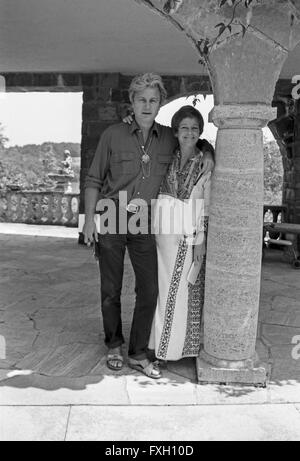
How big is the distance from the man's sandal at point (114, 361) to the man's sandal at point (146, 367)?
0.21 feet

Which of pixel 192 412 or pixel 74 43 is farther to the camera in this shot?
pixel 74 43

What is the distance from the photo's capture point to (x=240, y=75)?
267cm

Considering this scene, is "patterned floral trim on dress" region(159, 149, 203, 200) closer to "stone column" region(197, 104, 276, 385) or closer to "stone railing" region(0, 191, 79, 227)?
"stone column" region(197, 104, 276, 385)

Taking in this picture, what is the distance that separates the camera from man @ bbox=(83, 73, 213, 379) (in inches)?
112

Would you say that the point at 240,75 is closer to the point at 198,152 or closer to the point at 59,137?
the point at 198,152

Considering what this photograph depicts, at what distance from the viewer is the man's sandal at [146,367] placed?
9.67 ft

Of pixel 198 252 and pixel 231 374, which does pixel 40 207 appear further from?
pixel 231 374

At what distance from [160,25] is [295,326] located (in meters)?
3.21

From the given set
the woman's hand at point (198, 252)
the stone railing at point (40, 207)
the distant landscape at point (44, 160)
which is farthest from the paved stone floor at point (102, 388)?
the distant landscape at point (44, 160)

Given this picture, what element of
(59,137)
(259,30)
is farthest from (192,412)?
(59,137)

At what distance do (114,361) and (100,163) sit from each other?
122cm

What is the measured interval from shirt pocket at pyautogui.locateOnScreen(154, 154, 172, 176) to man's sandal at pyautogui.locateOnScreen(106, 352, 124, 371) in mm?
1166

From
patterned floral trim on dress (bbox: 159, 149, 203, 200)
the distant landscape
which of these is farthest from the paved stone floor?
the distant landscape

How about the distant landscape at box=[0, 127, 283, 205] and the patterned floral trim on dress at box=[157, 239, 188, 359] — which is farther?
the distant landscape at box=[0, 127, 283, 205]
